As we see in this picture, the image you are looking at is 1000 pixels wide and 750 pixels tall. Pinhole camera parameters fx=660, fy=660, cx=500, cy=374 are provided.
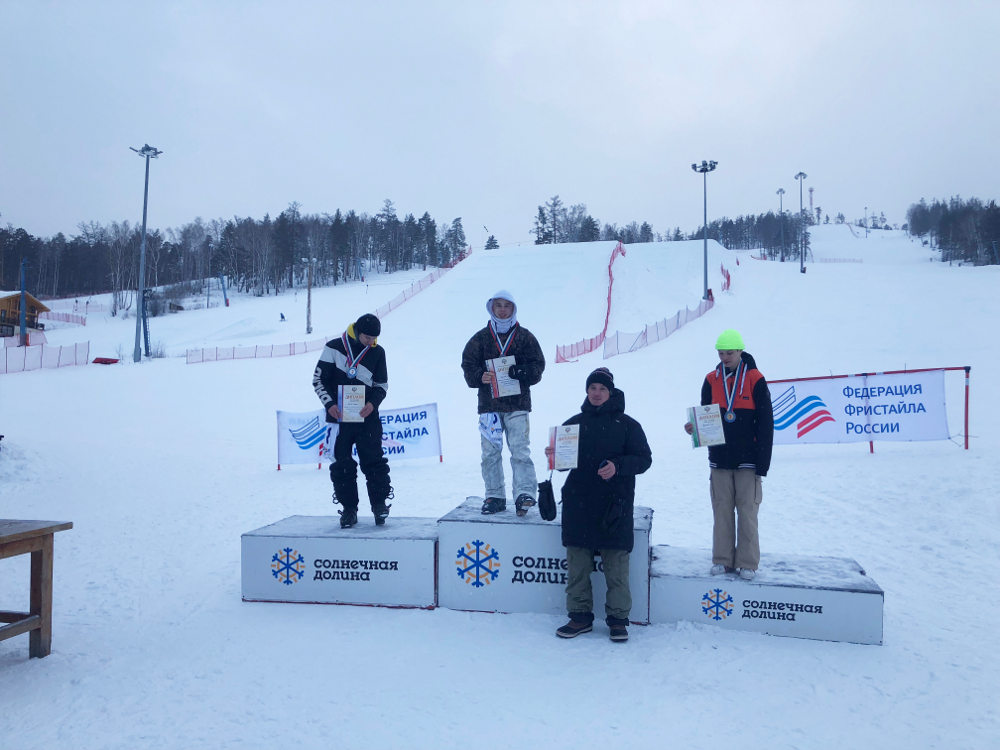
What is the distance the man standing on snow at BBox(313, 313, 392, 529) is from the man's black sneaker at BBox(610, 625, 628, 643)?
220 centimetres

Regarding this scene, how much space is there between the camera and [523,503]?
5273 mm

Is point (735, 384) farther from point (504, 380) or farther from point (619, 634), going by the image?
point (619, 634)

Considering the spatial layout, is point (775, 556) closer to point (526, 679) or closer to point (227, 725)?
point (526, 679)

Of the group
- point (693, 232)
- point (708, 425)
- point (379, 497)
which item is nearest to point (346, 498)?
point (379, 497)

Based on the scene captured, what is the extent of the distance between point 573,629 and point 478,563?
2.96ft

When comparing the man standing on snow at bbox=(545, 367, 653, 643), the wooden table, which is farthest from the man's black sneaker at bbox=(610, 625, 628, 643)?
the wooden table

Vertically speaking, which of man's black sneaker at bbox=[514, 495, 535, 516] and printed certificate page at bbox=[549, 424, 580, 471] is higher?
printed certificate page at bbox=[549, 424, 580, 471]

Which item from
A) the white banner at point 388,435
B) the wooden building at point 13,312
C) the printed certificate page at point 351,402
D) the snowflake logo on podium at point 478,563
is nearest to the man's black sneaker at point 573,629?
the snowflake logo on podium at point 478,563

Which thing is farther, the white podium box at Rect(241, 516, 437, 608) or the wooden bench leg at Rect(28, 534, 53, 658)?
the white podium box at Rect(241, 516, 437, 608)

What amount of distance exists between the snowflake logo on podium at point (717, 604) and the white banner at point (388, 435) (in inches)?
302

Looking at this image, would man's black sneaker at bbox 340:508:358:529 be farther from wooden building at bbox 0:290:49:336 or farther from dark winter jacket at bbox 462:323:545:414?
wooden building at bbox 0:290:49:336

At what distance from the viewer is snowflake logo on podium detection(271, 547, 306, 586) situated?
5227 mm

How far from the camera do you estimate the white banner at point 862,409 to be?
10133 millimetres

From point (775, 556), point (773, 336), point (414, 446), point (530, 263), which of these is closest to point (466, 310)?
point (530, 263)
